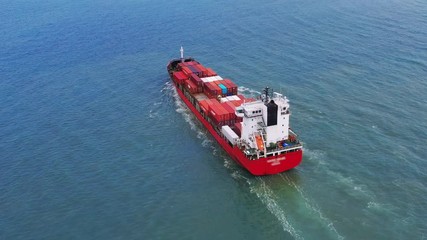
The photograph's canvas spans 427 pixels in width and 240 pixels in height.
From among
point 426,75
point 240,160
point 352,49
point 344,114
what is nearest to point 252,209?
point 240,160

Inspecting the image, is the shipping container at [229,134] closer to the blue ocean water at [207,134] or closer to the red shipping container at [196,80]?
the blue ocean water at [207,134]

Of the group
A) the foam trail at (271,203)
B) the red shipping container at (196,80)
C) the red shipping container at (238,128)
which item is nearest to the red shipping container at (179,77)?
the red shipping container at (196,80)

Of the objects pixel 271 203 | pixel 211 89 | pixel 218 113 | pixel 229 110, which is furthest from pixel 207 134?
pixel 271 203

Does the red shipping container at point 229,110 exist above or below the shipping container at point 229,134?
above

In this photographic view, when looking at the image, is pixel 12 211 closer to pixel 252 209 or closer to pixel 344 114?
pixel 252 209

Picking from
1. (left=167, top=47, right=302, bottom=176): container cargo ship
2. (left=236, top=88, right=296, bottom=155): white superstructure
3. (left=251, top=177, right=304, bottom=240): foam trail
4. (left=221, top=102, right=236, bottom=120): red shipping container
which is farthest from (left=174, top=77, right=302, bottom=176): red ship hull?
(left=221, top=102, right=236, bottom=120): red shipping container
